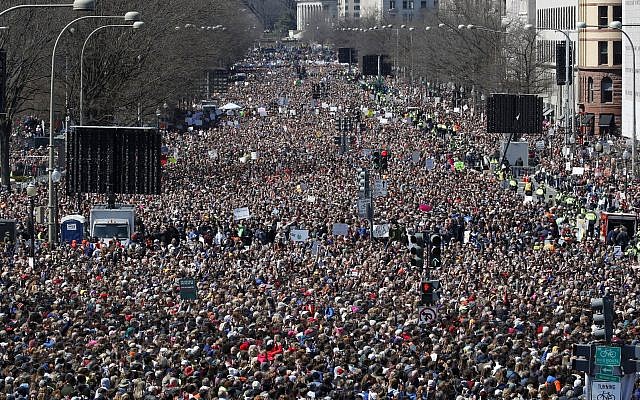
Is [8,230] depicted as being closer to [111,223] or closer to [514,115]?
[111,223]

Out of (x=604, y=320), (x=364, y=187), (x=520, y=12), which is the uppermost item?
(x=520, y=12)

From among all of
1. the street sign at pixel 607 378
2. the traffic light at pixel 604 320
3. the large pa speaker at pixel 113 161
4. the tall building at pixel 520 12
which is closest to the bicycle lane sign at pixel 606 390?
the street sign at pixel 607 378

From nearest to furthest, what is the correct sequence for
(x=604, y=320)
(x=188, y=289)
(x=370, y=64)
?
(x=604, y=320)
(x=188, y=289)
(x=370, y=64)

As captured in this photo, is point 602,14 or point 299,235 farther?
point 602,14

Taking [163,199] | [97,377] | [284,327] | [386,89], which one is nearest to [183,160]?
[163,199]

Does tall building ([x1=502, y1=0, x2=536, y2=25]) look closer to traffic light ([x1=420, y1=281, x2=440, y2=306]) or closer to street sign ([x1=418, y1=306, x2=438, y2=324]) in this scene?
traffic light ([x1=420, y1=281, x2=440, y2=306])

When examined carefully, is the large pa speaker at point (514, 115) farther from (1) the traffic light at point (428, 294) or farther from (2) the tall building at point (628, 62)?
(1) the traffic light at point (428, 294)

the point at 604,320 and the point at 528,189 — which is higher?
the point at 604,320

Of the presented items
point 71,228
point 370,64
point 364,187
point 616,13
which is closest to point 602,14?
point 616,13
